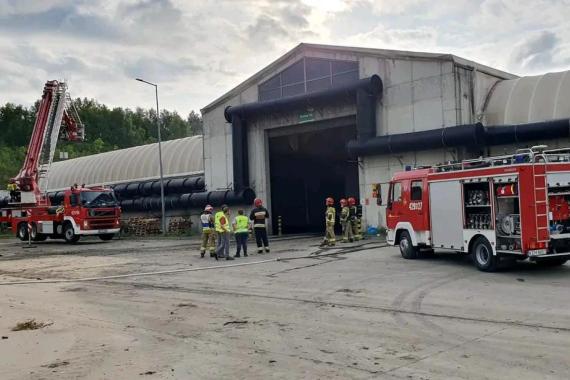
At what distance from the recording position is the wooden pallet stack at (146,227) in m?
36.0

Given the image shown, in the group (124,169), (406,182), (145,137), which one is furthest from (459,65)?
(145,137)

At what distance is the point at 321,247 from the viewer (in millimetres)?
21172

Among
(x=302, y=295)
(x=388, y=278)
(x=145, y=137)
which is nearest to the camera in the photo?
(x=302, y=295)

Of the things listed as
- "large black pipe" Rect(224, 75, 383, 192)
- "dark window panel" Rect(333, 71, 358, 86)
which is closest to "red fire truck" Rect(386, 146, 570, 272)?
"large black pipe" Rect(224, 75, 383, 192)

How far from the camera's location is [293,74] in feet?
97.6

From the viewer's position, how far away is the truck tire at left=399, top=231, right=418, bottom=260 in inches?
632

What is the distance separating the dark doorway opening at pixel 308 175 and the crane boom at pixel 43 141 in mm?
12524

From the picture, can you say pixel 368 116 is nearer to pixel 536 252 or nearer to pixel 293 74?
pixel 293 74

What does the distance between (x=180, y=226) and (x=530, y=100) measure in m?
21.5

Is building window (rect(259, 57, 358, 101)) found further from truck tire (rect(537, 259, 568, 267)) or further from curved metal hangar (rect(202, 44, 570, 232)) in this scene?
truck tire (rect(537, 259, 568, 267))

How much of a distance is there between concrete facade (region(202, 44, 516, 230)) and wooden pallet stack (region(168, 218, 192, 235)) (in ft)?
20.9

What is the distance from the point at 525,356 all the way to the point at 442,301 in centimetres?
352

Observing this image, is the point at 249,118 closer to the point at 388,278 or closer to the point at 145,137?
the point at 388,278

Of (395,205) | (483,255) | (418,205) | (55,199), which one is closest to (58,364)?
(483,255)
